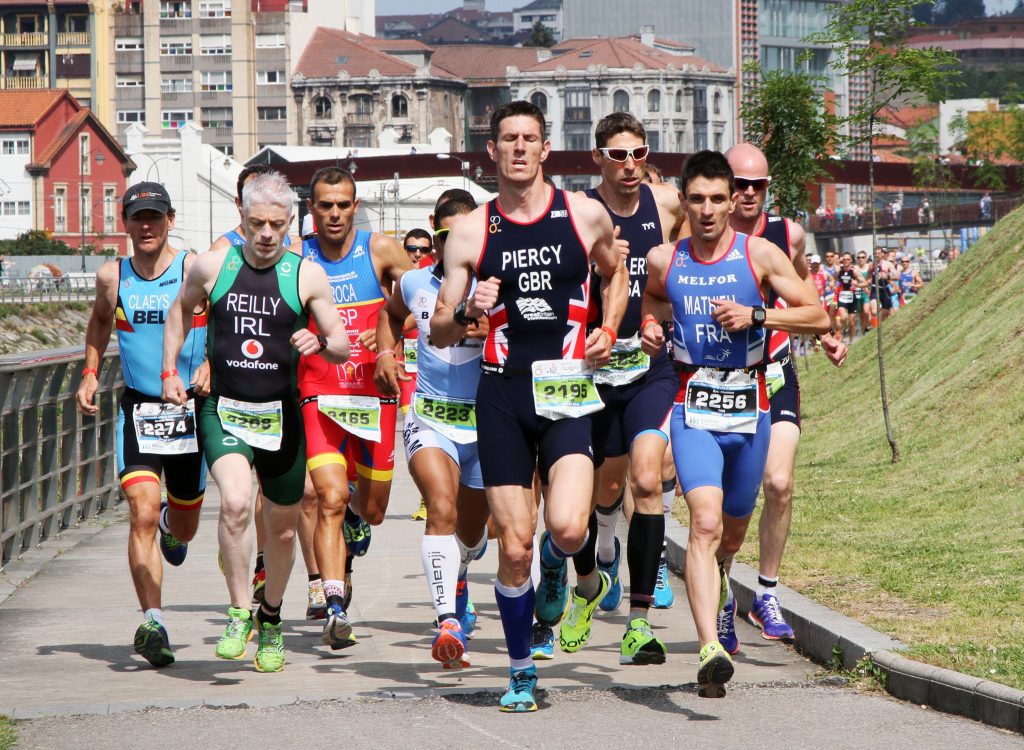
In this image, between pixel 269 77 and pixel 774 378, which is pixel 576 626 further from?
pixel 269 77

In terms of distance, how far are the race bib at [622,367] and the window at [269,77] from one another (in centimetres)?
14662

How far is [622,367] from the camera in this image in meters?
8.60

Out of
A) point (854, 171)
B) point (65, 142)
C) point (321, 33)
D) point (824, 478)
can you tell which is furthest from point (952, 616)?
point (321, 33)

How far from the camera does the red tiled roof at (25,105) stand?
115 m

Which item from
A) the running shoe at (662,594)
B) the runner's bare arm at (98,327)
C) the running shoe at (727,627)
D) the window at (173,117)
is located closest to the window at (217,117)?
the window at (173,117)

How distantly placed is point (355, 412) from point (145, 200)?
4.75 feet

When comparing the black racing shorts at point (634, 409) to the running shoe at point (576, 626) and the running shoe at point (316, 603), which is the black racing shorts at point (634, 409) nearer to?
the running shoe at point (576, 626)

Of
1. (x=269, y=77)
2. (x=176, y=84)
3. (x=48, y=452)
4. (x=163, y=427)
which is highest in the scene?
(x=269, y=77)

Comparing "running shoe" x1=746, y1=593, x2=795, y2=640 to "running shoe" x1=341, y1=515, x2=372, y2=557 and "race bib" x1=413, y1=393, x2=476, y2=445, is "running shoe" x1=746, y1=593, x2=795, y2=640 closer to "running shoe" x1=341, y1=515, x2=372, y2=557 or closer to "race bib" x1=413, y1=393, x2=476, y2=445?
"race bib" x1=413, y1=393, x2=476, y2=445

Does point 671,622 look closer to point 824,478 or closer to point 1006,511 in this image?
point 1006,511

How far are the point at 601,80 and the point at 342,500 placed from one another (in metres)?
165

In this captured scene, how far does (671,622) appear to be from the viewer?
9836 millimetres

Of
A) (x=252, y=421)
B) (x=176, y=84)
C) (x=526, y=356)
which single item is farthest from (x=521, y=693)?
(x=176, y=84)

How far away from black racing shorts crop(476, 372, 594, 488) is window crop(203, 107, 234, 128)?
14330 cm
